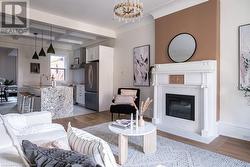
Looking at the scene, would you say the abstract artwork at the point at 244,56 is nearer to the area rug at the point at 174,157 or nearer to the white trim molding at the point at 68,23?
the area rug at the point at 174,157

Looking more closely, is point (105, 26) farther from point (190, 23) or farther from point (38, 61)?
point (38, 61)

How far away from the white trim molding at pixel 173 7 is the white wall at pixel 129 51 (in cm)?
48

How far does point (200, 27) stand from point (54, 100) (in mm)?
4262

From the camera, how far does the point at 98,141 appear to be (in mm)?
1061

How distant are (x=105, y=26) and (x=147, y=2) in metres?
2.03

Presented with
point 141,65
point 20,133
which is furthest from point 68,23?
point 20,133

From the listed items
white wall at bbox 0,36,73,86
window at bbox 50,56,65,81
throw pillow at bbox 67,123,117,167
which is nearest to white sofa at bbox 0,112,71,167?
throw pillow at bbox 67,123,117,167

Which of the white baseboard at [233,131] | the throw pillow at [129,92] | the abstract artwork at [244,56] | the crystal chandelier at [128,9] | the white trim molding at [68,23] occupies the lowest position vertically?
the white baseboard at [233,131]

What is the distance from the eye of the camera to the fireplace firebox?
137 inches

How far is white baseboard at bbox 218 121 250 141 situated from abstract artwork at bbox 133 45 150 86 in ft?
6.97

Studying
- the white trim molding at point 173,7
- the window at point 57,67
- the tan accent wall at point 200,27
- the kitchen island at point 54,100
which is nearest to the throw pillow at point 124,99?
the tan accent wall at point 200,27

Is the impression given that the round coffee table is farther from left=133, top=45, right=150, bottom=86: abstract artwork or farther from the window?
the window

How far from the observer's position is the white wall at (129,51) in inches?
186

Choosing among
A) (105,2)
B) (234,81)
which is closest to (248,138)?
(234,81)
